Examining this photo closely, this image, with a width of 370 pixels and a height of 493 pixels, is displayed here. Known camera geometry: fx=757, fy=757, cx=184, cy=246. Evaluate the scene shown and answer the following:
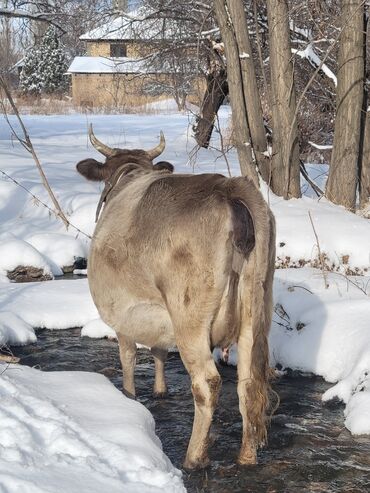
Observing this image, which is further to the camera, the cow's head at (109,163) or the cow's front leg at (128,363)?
the cow's head at (109,163)

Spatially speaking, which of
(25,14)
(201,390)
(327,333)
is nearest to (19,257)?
(327,333)

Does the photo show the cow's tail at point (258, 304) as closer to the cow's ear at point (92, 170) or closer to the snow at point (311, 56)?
the cow's ear at point (92, 170)

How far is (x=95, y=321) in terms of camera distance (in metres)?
7.33

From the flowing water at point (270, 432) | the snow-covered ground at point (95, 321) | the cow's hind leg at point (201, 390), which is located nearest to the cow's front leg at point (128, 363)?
the flowing water at point (270, 432)

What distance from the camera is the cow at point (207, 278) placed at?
437 cm

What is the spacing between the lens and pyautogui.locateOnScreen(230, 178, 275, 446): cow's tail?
4.49 m

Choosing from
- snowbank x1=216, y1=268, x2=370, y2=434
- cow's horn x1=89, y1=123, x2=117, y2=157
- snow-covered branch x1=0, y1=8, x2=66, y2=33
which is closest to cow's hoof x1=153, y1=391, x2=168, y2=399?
snowbank x1=216, y1=268, x2=370, y2=434

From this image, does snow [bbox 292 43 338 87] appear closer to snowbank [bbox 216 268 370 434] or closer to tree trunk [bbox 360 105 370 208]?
tree trunk [bbox 360 105 370 208]

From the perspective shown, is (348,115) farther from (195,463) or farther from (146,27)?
(146,27)

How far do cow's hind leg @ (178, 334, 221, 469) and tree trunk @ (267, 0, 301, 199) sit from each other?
224 inches

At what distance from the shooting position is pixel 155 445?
396cm

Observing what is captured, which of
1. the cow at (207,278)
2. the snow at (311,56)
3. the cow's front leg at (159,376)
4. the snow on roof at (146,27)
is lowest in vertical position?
the cow's front leg at (159,376)

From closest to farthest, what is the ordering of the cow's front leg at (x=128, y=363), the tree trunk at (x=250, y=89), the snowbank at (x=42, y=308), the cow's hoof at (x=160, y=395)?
the cow's front leg at (x=128, y=363) < the cow's hoof at (x=160, y=395) < the snowbank at (x=42, y=308) < the tree trunk at (x=250, y=89)

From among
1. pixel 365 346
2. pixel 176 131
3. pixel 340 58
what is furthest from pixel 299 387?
pixel 176 131
